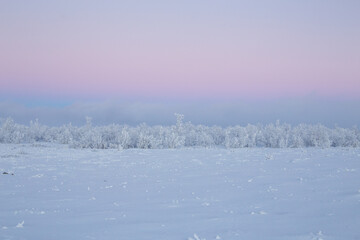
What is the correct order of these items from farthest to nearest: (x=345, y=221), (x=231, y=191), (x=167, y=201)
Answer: (x=231, y=191), (x=167, y=201), (x=345, y=221)

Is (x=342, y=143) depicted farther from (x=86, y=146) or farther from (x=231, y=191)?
(x=231, y=191)

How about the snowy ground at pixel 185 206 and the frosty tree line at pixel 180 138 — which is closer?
the snowy ground at pixel 185 206

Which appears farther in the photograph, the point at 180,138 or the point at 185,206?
the point at 180,138

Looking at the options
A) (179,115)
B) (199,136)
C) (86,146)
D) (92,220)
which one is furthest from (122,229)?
(179,115)

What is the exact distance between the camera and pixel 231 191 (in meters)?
9.57

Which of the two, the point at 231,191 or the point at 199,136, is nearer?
the point at 231,191

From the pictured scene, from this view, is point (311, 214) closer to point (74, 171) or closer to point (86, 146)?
point (74, 171)

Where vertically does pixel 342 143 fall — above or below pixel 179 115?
below

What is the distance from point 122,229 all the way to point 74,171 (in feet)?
32.4

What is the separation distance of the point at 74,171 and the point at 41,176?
76.9 inches

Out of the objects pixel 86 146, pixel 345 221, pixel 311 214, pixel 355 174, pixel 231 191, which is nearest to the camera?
pixel 345 221

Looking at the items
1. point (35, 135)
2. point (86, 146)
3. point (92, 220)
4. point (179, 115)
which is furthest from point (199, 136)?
point (92, 220)

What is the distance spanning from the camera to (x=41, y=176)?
13.3m

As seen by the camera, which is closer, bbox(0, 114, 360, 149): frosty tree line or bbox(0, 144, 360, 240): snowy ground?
bbox(0, 144, 360, 240): snowy ground
